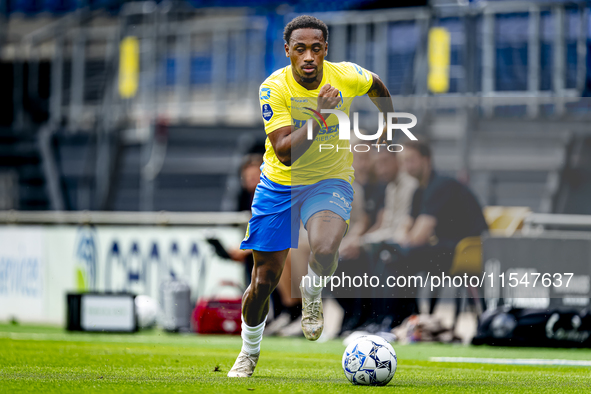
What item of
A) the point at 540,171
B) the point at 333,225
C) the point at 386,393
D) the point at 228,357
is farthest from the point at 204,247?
the point at 386,393

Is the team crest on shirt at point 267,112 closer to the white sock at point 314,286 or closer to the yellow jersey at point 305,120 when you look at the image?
the yellow jersey at point 305,120

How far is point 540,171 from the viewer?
40.9 feet

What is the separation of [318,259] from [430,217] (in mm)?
4027

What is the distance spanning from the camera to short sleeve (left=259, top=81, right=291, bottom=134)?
Result: 6.47m

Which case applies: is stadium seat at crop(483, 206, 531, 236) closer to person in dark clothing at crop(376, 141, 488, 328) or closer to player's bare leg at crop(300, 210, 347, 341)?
person in dark clothing at crop(376, 141, 488, 328)

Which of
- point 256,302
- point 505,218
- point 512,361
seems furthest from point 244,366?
point 505,218

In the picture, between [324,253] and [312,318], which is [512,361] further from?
[324,253]

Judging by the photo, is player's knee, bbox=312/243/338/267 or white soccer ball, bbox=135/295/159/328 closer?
player's knee, bbox=312/243/338/267

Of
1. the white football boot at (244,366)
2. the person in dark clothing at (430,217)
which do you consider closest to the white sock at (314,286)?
the white football boot at (244,366)

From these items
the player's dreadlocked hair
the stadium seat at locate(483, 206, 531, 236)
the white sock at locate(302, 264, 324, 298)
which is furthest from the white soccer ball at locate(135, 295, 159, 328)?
the player's dreadlocked hair

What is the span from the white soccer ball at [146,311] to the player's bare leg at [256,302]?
5.50 metres

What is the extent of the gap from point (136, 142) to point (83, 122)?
1.12 metres

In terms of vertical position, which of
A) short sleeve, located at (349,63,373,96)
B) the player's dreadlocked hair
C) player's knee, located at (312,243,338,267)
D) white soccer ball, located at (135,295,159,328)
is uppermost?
the player's dreadlocked hair

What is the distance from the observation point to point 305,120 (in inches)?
262
